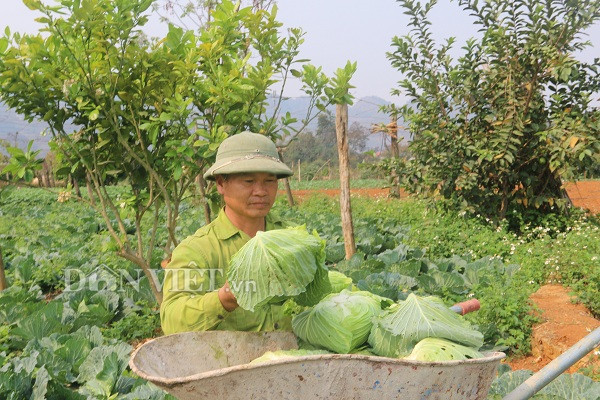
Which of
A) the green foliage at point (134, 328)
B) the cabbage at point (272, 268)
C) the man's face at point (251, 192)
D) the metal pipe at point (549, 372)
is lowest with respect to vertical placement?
the green foliage at point (134, 328)

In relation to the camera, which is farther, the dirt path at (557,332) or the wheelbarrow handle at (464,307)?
the dirt path at (557,332)

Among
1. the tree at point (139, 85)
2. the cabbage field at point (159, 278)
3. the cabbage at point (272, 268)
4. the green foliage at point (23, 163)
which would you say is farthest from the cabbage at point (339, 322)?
the green foliage at point (23, 163)

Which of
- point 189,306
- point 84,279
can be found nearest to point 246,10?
point 189,306

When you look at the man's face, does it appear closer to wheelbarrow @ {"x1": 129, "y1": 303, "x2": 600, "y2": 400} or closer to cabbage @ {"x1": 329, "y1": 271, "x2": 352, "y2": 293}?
cabbage @ {"x1": 329, "y1": 271, "x2": 352, "y2": 293}

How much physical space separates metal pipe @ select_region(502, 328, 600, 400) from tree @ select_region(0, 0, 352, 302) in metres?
2.47

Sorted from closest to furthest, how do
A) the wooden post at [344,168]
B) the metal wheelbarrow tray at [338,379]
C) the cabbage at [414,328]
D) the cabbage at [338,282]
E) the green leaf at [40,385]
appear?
the metal wheelbarrow tray at [338,379] → the cabbage at [414,328] → the cabbage at [338,282] → the green leaf at [40,385] → the wooden post at [344,168]

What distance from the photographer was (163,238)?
34.5ft

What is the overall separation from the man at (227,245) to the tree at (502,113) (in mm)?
6701

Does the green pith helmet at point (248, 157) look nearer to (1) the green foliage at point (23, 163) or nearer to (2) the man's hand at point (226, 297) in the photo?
(2) the man's hand at point (226, 297)

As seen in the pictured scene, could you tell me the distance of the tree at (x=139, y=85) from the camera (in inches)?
151

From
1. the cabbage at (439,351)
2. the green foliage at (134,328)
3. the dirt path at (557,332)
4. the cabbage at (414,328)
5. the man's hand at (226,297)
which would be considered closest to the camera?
the cabbage at (439,351)

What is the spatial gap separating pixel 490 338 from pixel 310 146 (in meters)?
65.8

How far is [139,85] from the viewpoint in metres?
4.28

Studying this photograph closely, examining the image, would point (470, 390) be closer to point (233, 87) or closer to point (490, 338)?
point (233, 87)
